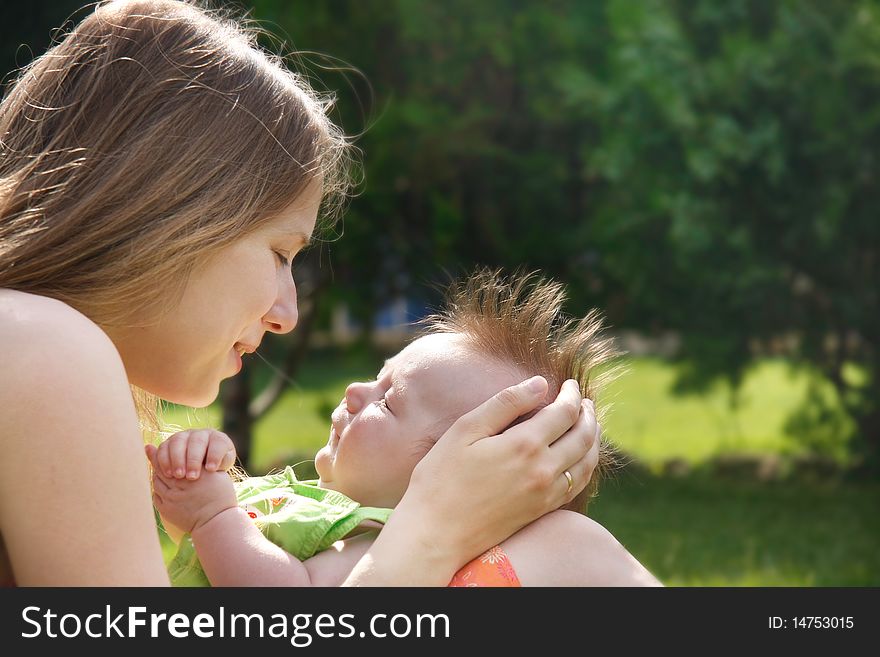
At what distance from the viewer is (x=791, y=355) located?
6.44m

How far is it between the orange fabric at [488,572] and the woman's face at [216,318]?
0.54 m

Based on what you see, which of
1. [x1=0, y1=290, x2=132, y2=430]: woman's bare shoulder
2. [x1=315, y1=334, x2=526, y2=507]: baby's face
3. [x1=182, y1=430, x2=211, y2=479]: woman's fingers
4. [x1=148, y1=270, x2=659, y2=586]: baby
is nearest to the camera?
[x1=0, y1=290, x2=132, y2=430]: woman's bare shoulder

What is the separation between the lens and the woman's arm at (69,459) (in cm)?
144

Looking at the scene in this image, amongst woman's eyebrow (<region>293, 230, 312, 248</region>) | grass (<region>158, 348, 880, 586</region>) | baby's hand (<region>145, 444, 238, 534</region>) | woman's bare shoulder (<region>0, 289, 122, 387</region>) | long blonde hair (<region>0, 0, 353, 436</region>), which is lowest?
grass (<region>158, 348, 880, 586</region>)

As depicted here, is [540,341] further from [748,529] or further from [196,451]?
[748,529]

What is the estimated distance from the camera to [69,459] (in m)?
1.45

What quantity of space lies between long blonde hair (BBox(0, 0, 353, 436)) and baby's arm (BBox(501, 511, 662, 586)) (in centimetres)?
72

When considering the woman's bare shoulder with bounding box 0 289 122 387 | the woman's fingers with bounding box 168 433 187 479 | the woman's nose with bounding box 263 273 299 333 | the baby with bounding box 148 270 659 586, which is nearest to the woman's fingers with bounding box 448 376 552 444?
the baby with bounding box 148 270 659 586

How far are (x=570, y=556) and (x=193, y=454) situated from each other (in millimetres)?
681

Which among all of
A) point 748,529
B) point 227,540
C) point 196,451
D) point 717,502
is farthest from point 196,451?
point 717,502

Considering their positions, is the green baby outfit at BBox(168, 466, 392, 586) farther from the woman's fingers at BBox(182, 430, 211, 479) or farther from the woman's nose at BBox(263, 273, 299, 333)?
the woman's nose at BBox(263, 273, 299, 333)

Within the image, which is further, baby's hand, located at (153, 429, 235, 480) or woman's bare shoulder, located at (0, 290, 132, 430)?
baby's hand, located at (153, 429, 235, 480)

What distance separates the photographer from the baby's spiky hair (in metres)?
2.14
